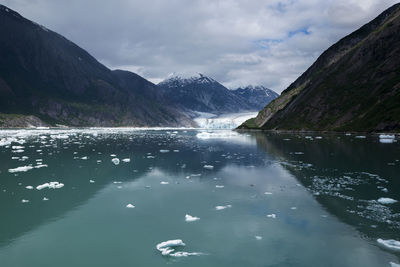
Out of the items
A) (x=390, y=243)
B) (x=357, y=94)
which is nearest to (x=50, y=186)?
(x=390, y=243)

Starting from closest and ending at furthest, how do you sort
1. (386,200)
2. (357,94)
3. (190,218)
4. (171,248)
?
(171,248) < (190,218) < (386,200) < (357,94)

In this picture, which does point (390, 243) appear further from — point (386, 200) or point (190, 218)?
point (190, 218)

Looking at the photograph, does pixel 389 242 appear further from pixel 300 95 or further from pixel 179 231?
pixel 300 95

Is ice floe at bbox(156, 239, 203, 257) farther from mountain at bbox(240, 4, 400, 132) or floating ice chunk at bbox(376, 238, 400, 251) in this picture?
mountain at bbox(240, 4, 400, 132)

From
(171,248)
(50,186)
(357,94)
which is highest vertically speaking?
(357,94)

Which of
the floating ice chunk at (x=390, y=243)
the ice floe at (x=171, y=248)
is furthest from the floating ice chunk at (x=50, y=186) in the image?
the floating ice chunk at (x=390, y=243)

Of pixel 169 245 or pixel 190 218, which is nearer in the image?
pixel 169 245
